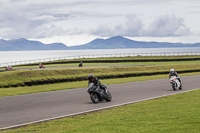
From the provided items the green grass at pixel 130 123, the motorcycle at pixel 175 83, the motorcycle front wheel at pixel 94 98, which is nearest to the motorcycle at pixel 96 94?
the motorcycle front wheel at pixel 94 98

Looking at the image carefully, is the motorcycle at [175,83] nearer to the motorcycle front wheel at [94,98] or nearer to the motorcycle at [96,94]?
the motorcycle at [96,94]

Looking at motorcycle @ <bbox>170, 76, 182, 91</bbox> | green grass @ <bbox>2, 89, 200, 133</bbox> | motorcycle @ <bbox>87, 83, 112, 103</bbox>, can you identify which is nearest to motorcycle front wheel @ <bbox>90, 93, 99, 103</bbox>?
motorcycle @ <bbox>87, 83, 112, 103</bbox>

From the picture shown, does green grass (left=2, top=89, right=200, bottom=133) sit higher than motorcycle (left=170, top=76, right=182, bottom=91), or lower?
lower

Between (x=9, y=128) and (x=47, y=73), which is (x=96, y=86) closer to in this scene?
(x=9, y=128)

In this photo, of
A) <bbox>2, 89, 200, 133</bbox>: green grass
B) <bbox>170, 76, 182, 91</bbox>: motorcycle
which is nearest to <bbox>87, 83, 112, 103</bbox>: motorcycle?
<bbox>2, 89, 200, 133</bbox>: green grass

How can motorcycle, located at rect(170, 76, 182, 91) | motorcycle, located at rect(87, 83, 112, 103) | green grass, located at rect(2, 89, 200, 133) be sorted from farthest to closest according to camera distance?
motorcycle, located at rect(170, 76, 182, 91)
motorcycle, located at rect(87, 83, 112, 103)
green grass, located at rect(2, 89, 200, 133)

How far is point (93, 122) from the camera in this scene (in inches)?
444

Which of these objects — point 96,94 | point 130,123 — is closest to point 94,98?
point 96,94

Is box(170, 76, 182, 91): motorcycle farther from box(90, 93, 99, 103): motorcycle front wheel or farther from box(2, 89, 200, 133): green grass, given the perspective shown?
box(2, 89, 200, 133): green grass

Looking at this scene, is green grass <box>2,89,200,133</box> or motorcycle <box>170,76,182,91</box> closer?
green grass <box>2,89,200,133</box>

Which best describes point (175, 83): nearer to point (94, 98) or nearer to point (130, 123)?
point (94, 98)

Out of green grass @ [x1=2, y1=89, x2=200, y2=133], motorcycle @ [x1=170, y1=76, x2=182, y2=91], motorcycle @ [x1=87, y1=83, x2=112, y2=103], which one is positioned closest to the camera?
green grass @ [x1=2, y1=89, x2=200, y2=133]

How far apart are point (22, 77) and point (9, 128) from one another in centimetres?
2345

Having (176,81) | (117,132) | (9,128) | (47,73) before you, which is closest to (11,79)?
(47,73)
